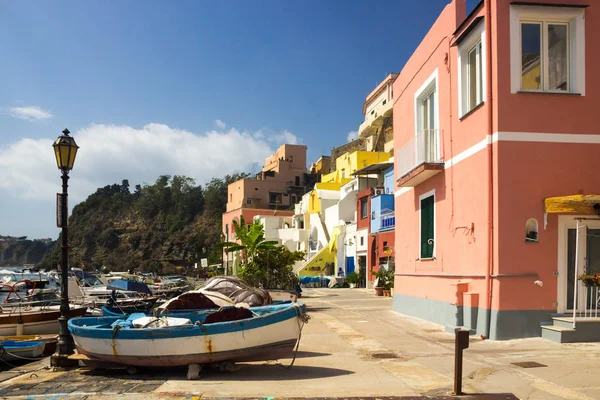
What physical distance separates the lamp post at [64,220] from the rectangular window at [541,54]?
1039cm

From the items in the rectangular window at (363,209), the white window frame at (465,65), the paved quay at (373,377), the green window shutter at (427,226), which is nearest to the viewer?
the paved quay at (373,377)

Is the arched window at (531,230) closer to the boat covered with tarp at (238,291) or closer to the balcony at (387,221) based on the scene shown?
the boat covered with tarp at (238,291)

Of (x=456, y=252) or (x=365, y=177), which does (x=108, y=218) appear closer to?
(x=365, y=177)

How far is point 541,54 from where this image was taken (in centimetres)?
1298

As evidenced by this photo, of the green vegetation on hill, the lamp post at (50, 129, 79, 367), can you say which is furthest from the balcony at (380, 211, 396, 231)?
the green vegetation on hill

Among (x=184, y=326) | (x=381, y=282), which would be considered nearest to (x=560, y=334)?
(x=184, y=326)

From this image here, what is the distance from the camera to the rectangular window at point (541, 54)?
12922 mm

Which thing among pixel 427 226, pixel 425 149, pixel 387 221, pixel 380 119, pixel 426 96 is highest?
pixel 380 119

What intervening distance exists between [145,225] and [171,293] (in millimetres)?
97190

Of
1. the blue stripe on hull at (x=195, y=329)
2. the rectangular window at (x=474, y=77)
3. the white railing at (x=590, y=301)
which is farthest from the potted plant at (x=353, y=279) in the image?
the blue stripe on hull at (x=195, y=329)

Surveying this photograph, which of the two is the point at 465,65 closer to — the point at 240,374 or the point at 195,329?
the point at 240,374

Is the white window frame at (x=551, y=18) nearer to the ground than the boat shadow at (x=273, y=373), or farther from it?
farther from it

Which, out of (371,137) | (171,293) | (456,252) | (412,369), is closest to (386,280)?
(171,293)

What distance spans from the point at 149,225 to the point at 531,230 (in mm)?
116813
